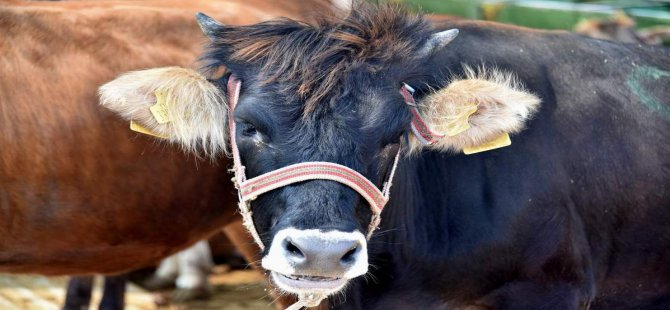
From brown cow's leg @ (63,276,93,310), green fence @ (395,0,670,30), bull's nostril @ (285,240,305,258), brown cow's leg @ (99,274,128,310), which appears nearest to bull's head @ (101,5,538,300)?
bull's nostril @ (285,240,305,258)

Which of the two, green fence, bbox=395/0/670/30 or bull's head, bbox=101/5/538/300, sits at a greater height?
green fence, bbox=395/0/670/30

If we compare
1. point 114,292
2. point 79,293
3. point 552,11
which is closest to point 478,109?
point 114,292

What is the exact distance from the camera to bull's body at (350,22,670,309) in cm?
427

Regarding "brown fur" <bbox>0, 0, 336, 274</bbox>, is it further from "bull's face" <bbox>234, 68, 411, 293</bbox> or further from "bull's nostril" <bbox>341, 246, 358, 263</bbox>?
"bull's nostril" <bbox>341, 246, 358, 263</bbox>

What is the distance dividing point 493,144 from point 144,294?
3.31 m

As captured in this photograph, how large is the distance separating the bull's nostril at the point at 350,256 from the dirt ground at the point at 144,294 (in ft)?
9.58

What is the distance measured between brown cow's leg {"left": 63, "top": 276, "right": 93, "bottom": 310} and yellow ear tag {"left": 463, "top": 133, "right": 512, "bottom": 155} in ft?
9.00

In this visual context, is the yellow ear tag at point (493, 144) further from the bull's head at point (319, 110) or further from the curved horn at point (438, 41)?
the curved horn at point (438, 41)

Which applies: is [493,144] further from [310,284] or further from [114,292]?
[114,292]

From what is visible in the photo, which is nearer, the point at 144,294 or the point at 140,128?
the point at 140,128

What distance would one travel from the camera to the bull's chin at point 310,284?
346 cm

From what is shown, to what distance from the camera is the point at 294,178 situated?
3494mm

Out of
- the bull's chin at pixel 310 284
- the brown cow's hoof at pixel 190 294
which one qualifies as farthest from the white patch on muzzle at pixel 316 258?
the brown cow's hoof at pixel 190 294

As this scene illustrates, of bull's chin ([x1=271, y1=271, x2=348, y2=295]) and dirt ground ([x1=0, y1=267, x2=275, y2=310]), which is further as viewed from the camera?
dirt ground ([x1=0, y1=267, x2=275, y2=310])
